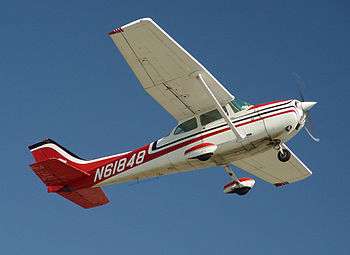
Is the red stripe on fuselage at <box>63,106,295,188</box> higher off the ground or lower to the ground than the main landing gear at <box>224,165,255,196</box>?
higher

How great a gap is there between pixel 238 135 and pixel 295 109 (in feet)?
5.85

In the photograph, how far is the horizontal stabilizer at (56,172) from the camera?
2232cm

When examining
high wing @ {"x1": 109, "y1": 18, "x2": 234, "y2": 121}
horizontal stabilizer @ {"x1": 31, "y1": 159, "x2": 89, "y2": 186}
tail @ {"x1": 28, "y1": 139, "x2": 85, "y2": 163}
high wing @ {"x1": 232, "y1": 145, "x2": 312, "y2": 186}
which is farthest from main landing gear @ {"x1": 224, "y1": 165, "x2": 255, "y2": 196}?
tail @ {"x1": 28, "y1": 139, "x2": 85, "y2": 163}

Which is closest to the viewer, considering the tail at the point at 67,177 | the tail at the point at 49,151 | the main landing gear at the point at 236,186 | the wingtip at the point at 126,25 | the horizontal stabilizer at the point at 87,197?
the wingtip at the point at 126,25

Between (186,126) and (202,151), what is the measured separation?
4.51 ft

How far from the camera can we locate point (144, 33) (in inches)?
776

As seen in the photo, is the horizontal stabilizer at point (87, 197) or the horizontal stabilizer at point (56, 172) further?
the horizontal stabilizer at point (87, 197)

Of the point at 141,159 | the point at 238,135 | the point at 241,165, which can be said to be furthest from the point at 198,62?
the point at 241,165

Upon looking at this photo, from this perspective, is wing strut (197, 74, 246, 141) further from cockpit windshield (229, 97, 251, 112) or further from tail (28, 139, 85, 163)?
tail (28, 139, 85, 163)

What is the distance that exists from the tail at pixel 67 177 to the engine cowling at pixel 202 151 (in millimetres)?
3909

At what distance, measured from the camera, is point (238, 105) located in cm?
2172

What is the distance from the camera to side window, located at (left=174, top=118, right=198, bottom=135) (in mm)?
22016

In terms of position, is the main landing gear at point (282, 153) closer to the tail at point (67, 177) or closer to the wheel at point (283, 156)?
the wheel at point (283, 156)

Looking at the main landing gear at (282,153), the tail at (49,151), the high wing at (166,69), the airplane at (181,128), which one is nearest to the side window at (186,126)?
the airplane at (181,128)
